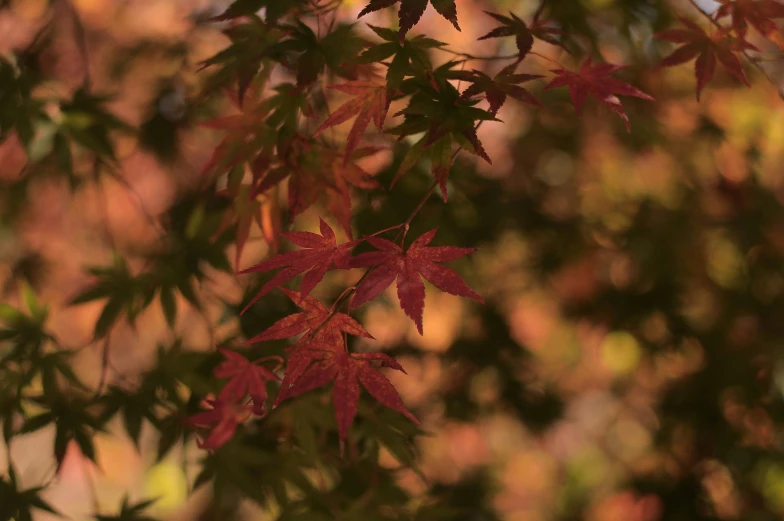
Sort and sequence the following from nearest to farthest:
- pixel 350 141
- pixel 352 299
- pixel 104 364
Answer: pixel 352 299
pixel 350 141
pixel 104 364

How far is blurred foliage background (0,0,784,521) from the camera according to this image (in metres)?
1.43

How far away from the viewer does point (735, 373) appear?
65.2 inches

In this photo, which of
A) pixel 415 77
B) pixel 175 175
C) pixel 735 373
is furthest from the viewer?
pixel 175 175

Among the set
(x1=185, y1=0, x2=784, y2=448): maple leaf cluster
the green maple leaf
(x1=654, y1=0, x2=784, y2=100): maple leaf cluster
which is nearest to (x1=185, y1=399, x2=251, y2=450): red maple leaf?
(x1=185, y1=0, x2=784, y2=448): maple leaf cluster

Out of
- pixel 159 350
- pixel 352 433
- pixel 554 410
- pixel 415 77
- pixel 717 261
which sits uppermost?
pixel 415 77

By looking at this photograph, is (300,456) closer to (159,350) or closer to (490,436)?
(159,350)

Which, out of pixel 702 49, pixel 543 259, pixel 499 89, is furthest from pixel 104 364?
pixel 543 259

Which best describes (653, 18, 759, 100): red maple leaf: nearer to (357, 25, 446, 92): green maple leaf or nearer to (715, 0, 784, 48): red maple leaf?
(715, 0, 784, 48): red maple leaf

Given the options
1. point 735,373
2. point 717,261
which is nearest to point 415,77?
point 735,373

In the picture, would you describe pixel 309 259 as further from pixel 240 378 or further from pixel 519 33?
pixel 519 33

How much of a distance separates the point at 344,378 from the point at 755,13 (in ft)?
2.01

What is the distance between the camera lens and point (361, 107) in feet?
2.36

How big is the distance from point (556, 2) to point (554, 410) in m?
1.01

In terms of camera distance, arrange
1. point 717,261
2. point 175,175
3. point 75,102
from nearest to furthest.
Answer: point 75,102
point 175,175
point 717,261
